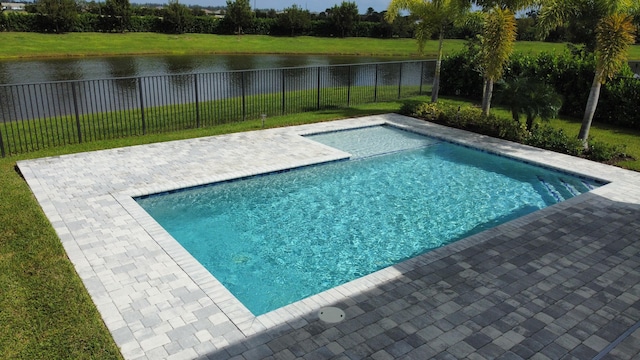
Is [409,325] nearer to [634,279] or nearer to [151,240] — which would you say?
[634,279]

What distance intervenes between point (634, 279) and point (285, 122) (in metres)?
9.78

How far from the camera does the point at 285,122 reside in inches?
552

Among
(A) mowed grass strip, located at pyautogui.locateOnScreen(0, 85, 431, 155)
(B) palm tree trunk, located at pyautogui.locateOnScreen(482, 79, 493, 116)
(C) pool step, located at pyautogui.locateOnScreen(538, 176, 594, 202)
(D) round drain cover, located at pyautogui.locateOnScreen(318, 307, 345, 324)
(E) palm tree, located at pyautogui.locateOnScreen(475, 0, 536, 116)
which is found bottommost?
(C) pool step, located at pyautogui.locateOnScreen(538, 176, 594, 202)

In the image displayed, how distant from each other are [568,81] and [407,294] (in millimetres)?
13404

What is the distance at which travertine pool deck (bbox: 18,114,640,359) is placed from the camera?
467 centimetres

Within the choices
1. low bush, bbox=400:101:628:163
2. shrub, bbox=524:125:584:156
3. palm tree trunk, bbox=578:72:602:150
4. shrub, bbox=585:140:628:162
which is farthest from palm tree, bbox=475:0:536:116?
Answer: shrub, bbox=585:140:628:162

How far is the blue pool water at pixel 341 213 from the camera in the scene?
6.72 m

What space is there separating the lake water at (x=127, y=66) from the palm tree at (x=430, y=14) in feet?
51.9

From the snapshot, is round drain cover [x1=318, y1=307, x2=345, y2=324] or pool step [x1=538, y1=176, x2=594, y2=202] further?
pool step [x1=538, y1=176, x2=594, y2=202]

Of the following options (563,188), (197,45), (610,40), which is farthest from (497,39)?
(197,45)

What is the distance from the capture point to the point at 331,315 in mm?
5129

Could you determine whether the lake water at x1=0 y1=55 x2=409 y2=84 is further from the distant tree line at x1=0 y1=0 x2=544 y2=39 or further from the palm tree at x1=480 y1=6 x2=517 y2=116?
the palm tree at x1=480 y1=6 x2=517 y2=116

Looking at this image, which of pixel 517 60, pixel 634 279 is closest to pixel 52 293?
pixel 634 279

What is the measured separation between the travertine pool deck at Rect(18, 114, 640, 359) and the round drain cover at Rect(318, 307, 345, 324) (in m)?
0.09
